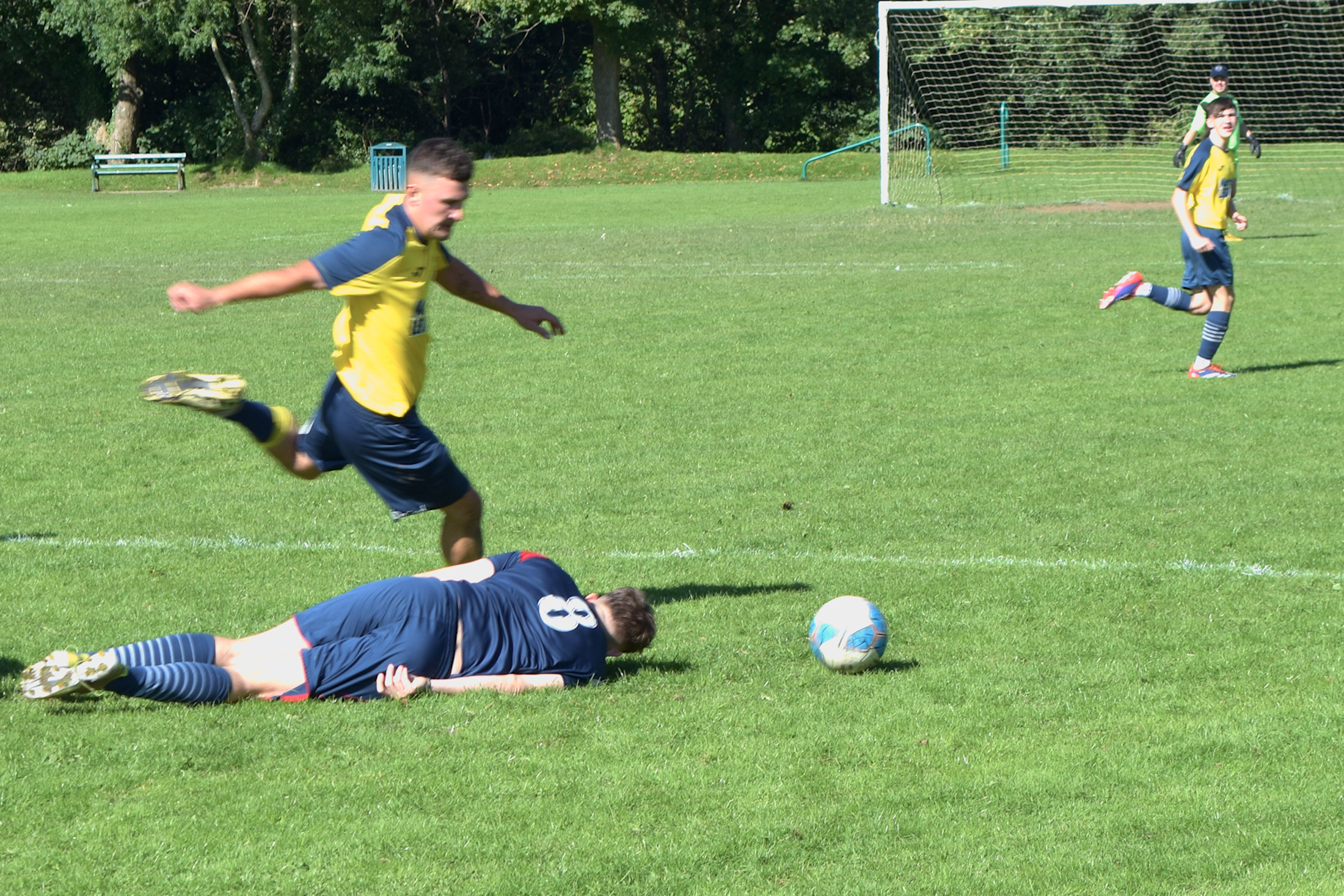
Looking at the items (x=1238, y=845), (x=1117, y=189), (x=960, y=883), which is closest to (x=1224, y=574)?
(x=1238, y=845)

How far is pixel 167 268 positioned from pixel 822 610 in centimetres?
1753

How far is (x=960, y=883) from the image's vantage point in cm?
392

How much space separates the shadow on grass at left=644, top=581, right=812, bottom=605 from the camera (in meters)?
6.62

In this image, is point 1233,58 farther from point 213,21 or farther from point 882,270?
point 213,21

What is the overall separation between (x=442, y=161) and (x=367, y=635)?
5.87ft

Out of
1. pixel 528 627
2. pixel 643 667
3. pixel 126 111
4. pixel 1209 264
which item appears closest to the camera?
pixel 528 627

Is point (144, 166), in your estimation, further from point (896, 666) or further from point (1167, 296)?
point (896, 666)

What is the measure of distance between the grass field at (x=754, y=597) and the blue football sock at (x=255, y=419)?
0.84 meters

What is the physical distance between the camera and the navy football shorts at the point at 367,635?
17.0 ft

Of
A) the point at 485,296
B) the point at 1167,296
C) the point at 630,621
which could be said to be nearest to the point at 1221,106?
the point at 1167,296

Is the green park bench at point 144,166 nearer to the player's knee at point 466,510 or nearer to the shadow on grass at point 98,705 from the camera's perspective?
the player's knee at point 466,510

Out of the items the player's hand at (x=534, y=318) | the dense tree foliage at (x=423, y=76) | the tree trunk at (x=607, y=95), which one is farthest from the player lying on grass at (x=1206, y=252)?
the tree trunk at (x=607, y=95)

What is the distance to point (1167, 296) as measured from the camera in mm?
11883

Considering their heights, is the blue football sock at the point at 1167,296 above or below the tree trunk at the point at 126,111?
below
